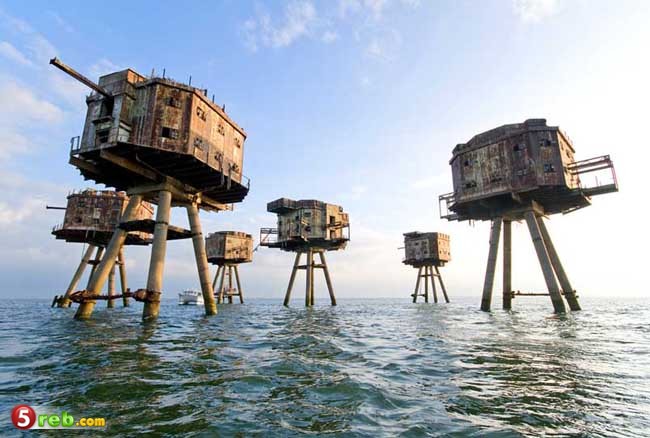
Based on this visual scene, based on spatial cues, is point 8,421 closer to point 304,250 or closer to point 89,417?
point 89,417

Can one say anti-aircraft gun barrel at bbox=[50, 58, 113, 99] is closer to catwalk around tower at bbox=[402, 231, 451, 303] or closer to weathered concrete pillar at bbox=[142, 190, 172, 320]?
weathered concrete pillar at bbox=[142, 190, 172, 320]

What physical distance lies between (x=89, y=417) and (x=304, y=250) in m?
34.3

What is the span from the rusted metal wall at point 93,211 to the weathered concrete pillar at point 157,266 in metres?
16.2

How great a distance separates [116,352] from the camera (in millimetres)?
7820

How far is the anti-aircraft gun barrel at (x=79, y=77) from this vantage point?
14.7m

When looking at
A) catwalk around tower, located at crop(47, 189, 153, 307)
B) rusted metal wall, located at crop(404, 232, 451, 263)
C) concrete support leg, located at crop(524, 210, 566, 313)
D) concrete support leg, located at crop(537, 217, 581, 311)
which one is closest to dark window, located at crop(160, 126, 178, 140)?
catwalk around tower, located at crop(47, 189, 153, 307)

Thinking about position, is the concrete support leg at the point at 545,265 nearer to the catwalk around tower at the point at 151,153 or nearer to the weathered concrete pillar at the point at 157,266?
the catwalk around tower at the point at 151,153

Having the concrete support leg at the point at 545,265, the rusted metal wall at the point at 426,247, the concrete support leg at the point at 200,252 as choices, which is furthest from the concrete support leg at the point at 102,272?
the rusted metal wall at the point at 426,247

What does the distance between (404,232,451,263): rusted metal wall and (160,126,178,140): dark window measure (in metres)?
35.2

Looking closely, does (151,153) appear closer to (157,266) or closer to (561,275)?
(157,266)

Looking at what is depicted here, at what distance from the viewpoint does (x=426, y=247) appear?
44.9 metres

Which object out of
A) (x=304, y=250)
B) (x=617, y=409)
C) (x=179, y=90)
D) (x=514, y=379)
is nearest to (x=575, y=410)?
(x=617, y=409)

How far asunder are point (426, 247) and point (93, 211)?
3671 centimetres

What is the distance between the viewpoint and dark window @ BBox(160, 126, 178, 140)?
1708 centimetres
